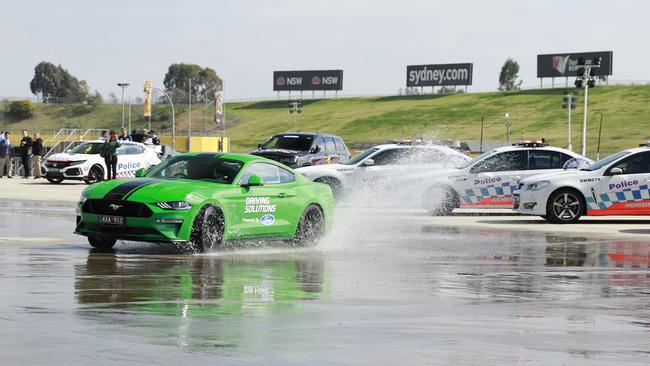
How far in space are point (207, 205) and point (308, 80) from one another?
510ft

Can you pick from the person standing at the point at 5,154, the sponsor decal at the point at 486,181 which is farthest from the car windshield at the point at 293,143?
the person standing at the point at 5,154

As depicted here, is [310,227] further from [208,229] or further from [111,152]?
[111,152]

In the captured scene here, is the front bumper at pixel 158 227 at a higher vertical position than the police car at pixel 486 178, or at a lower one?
lower

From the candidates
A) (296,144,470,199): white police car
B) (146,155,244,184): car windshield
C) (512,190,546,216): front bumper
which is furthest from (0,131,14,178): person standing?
(146,155,244,184): car windshield

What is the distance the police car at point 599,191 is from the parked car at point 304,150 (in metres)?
10.1

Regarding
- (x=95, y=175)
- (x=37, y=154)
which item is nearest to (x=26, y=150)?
(x=37, y=154)

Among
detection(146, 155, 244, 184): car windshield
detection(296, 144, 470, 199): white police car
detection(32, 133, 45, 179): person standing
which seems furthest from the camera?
detection(32, 133, 45, 179): person standing

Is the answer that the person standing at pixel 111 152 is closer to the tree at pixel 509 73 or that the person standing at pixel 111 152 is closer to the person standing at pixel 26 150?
the person standing at pixel 26 150

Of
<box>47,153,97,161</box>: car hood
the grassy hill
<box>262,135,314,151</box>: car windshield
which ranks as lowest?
<box>47,153,97,161</box>: car hood

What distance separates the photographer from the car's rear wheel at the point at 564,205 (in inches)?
972

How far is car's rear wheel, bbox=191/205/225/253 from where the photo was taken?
15.8 metres

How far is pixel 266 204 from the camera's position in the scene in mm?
16953

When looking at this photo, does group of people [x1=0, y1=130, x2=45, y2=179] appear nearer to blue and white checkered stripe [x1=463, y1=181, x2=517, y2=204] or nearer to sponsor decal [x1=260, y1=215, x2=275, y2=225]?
blue and white checkered stripe [x1=463, y1=181, x2=517, y2=204]

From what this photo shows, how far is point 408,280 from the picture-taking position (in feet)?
44.0
